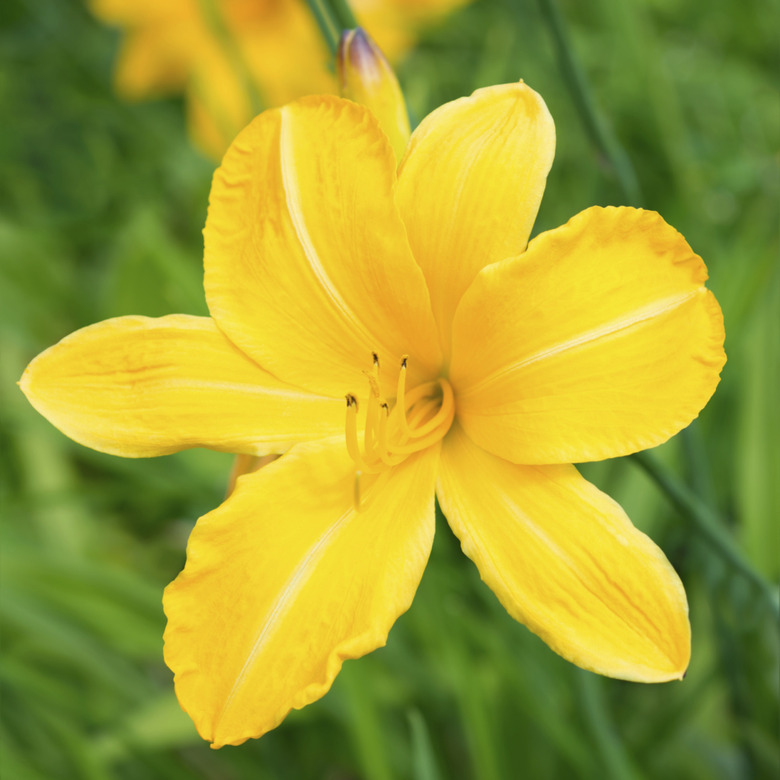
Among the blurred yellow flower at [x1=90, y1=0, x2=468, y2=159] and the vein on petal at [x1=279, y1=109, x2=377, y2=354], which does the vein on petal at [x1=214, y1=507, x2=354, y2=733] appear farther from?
the blurred yellow flower at [x1=90, y1=0, x2=468, y2=159]

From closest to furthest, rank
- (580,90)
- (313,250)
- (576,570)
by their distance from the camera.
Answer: (576,570) → (313,250) → (580,90)

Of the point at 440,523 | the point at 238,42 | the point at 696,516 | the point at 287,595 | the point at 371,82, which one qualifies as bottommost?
the point at 440,523

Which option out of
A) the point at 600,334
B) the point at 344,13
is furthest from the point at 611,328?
the point at 344,13

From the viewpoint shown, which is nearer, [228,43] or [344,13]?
[344,13]

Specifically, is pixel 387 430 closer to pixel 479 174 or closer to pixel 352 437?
pixel 352 437

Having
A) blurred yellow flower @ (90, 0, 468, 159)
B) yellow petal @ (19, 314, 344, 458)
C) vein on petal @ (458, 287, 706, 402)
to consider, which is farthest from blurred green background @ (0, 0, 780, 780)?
yellow petal @ (19, 314, 344, 458)

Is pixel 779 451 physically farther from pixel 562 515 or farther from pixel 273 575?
pixel 273 575
